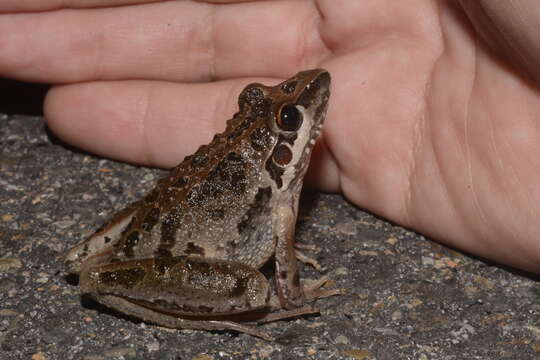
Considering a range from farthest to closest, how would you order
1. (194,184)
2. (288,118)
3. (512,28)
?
(288,118), (194,184), (512,28)

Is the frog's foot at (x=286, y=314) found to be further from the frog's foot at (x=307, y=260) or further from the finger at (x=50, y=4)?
the finger at (x=50, y=4)

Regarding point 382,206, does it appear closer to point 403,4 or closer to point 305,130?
point 305,130

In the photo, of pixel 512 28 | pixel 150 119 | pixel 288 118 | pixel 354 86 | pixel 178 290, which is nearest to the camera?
pixel 512 28

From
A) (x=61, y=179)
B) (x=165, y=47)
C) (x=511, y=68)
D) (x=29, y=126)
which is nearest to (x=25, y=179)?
(x=61, y=179)

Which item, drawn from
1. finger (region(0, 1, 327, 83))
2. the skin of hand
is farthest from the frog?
finger (region(0, 1, 327, 83))

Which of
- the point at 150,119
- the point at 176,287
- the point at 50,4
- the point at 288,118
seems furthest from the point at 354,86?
the point at 50,4

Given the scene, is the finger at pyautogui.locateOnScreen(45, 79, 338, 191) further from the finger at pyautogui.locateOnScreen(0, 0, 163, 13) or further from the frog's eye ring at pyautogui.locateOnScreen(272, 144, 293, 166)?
the frog's eye ring at pyautogui.locateOnScreen(272, 144, 293, 166)

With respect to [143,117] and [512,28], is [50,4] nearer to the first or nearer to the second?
[143,117]

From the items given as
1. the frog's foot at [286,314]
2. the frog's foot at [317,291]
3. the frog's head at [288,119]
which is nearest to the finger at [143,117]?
the frog's head at [288,119]
